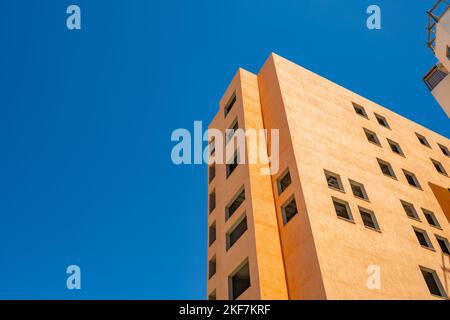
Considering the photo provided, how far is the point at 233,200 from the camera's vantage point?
80.4 ft

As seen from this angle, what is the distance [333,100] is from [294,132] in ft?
27.7

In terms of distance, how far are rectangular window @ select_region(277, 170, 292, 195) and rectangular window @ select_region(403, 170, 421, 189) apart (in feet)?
36.9

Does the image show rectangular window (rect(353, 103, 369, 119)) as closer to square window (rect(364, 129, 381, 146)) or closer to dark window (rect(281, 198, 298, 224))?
square window (rect(364, 129, 381, 146))

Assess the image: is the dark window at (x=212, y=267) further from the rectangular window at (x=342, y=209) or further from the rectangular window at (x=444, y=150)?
the rectangular window at (x=444, y=150)

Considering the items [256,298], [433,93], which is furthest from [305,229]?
[433,93]

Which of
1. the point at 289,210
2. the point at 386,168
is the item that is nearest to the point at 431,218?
the point at 386,168

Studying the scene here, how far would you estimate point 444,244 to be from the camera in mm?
25172

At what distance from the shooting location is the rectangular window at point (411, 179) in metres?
28.9

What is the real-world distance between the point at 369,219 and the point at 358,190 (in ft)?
7.15

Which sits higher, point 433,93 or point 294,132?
point 433,93

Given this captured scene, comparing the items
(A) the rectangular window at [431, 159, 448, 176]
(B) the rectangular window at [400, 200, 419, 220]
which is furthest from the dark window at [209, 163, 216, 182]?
(A) the rectangular window at [431, 159, 448, 176]

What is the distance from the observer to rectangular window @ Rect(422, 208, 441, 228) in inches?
1041

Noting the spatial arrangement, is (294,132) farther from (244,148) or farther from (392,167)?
(392,167)

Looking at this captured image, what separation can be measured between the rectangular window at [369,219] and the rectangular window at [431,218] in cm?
622
